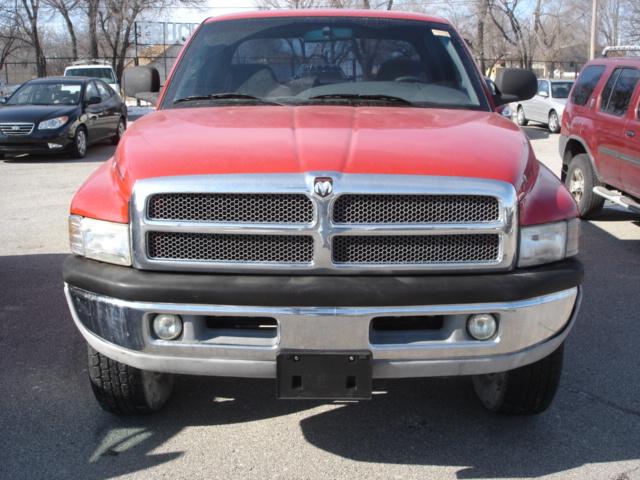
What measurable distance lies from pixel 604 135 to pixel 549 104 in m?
Result: 14.5

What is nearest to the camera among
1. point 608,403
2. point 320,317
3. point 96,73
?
point 320,317

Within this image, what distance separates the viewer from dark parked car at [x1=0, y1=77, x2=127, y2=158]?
13.9 meters

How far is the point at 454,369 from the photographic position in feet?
9.61

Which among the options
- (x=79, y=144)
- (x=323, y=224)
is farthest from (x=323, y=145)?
(x=79, y=144)

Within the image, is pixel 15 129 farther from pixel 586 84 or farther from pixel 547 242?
pixel 547 242

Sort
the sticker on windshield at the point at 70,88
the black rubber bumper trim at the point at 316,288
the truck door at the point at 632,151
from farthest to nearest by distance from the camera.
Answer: the sticker on windshield at the point at 70,88
the truck door at the point at 632,151
the black rubber bumper trim at the point at 316,288

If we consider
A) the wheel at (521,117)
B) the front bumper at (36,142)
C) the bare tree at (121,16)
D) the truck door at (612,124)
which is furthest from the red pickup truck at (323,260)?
the bare tree at (121,16)

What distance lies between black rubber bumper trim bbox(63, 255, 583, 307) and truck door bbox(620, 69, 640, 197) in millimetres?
4835

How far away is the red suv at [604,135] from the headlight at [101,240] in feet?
18.6

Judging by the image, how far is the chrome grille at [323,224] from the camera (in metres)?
2.82

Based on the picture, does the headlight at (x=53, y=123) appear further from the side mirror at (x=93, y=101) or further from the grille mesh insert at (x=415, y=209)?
the grille mesh insert at (x=415, y=209)

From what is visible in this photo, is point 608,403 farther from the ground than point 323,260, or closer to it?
closer to it

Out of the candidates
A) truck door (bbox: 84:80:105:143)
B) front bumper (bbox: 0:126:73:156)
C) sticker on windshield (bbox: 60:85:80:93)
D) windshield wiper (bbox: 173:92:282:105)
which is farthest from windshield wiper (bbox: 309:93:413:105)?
sticker on windshield (bbox: 60:85:80:93)

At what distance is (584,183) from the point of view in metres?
8.48
